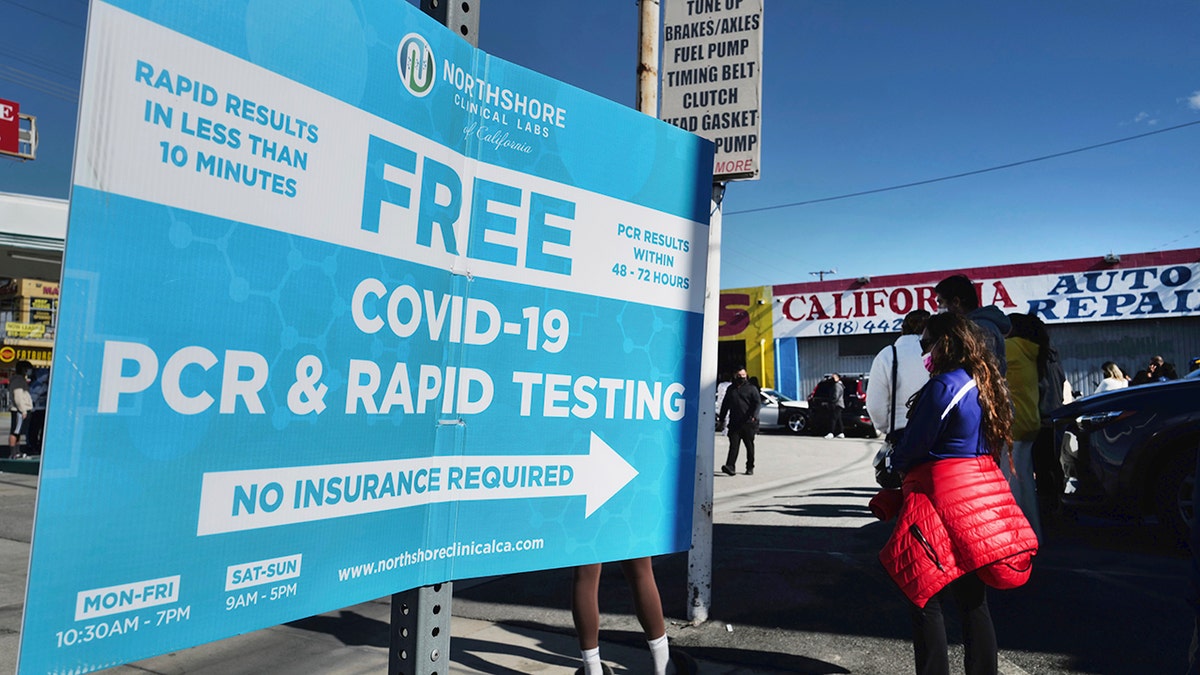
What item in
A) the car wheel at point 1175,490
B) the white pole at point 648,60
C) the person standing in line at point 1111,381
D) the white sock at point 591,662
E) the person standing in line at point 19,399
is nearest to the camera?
the white sock at point 591,662

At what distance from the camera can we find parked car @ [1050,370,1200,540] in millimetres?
6266

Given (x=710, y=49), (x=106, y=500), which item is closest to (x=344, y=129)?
(x=106, y=500)

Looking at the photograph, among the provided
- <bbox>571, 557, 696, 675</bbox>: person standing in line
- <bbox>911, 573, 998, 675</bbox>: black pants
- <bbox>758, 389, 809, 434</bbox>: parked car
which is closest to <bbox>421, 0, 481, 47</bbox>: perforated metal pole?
<bbox>571, 557, 696, 675</bbox>: person standing in line

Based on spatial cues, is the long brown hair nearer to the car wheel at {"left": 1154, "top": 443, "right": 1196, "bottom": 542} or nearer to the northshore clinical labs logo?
the northshore clinical labs logo

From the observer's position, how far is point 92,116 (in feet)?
4.91

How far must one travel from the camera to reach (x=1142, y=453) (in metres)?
6.36

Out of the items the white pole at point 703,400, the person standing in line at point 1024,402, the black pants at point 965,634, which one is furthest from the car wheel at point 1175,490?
the black pants at point 965,634

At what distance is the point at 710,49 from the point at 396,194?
335 centimetres

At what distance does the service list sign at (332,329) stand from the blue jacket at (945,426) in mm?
1087

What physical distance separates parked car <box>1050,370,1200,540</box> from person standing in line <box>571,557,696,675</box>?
484cm

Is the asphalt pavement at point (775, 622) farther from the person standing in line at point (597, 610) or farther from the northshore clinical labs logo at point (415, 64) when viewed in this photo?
the northshore clinical labs logo at point (415, 64)

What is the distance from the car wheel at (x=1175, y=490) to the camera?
619cm

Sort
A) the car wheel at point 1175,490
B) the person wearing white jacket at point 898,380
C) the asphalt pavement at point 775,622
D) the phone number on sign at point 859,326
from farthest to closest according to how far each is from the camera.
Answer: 1. the phone number on sign at point 859,326
2. the car wheel at point 1175,490
3. the person wearing white jacket at point 898,380
4. the asphalt pavement at point 775,622

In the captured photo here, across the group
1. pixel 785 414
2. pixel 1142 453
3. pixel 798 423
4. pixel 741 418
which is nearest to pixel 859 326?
pixel 785 414
